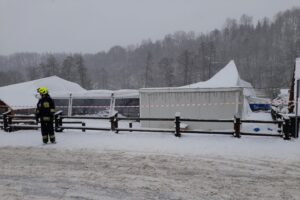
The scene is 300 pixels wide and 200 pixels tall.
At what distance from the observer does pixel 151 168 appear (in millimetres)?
7086

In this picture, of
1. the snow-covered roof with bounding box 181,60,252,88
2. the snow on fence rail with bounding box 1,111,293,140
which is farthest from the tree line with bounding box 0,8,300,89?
the snow on fence rail with bounding box 1,111,293,140

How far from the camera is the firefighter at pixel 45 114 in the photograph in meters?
9.87

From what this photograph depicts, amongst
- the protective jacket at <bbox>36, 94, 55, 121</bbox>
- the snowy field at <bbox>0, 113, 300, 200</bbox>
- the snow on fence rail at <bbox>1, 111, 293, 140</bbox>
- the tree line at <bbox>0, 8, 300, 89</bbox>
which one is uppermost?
the tree line at <bbox>0, 8, 300, 89</bbox>

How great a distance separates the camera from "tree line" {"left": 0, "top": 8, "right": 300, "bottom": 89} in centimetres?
8138

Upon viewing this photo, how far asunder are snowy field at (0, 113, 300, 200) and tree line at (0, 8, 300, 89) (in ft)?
215

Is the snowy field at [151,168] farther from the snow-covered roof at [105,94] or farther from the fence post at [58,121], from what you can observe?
the snow-covered roof at [105,94]

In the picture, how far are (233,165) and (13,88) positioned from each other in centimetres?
2603

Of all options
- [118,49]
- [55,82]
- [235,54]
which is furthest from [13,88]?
[118,49]

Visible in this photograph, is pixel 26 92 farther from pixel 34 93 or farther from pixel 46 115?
pixel 46 115

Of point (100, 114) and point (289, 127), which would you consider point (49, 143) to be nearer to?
point (289, 127)

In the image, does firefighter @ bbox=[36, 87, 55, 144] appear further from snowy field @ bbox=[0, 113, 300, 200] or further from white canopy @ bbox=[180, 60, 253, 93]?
white canopy @ bbox=[180, 60, 253, 93]

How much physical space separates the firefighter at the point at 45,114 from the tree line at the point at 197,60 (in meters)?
65.3

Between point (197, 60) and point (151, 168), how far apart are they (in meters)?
83.4

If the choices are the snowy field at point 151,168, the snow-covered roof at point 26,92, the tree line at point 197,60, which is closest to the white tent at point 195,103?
the snowy field at point 151,168
